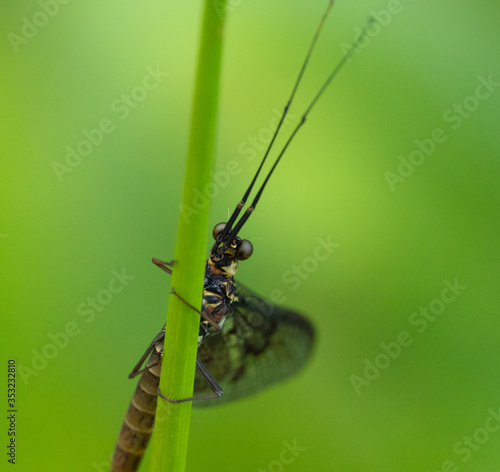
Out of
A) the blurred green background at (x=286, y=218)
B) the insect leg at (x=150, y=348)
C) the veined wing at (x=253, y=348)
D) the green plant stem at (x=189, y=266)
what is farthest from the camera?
the blurred green background at (x=286, y=218)

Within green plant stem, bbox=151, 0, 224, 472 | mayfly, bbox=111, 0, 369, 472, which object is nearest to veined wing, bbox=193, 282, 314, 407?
mayfly, bbox=111, 0, 369, 472

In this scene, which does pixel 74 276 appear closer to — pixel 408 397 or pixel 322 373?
pixel 322 373

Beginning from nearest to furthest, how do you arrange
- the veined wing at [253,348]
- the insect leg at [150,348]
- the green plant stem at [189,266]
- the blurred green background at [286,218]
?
the green plant stem at [189,266]
the insect leg at [150,348]
the veined wing at [253,348]
the blurred green background at [286,218]

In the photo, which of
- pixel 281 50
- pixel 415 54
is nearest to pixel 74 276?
pixel 281 50

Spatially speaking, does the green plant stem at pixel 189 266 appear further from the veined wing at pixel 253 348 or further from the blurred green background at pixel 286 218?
the blurred green background at pixel 286 218

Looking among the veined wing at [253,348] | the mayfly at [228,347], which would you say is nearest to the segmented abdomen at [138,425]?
the mayfly at [228,347]

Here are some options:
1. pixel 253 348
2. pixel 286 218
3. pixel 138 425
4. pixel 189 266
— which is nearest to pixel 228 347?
pixel 253 348

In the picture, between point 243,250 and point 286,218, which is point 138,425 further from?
Result: point 286,218
